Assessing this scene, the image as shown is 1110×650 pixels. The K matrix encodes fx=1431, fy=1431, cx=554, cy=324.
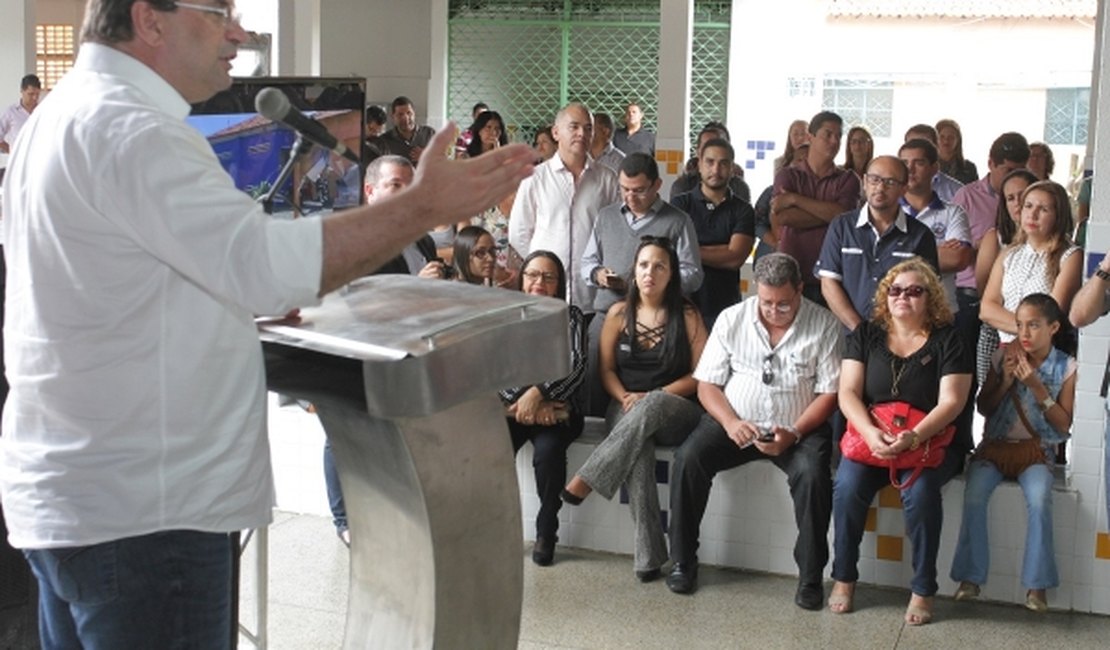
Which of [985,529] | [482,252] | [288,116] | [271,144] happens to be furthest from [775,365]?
[288,116]

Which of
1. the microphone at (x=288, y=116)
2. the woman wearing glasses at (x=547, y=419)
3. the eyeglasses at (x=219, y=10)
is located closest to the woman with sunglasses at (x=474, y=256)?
the woman wearing glasses at (x=547, y=419)

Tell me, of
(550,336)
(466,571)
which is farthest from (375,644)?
(550,336)

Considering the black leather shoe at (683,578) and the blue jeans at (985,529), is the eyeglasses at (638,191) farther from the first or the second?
the blue jeans at (985,529)

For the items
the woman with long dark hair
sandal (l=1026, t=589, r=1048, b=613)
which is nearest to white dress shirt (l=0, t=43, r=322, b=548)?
the woman with long dark hair

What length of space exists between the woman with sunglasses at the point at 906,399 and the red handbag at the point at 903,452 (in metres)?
0.02

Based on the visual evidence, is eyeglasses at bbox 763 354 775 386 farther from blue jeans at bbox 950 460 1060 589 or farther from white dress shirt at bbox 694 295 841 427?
blue jeans at bbox 950 460 1060 589

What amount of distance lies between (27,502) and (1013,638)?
11.6 ft

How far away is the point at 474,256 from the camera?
5.72m

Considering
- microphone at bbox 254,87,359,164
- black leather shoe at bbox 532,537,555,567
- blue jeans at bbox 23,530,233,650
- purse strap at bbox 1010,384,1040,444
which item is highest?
microphone at bbox 254,87,359,164

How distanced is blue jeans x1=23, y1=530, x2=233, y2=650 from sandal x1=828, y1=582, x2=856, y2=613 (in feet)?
10.3

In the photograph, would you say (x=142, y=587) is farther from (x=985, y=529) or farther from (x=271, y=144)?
(x=985, y=529)

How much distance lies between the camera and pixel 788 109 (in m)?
15.5

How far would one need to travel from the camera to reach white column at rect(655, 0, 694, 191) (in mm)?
9789

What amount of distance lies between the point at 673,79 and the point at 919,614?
228 inches
